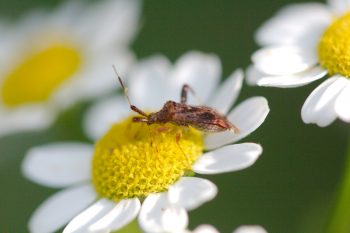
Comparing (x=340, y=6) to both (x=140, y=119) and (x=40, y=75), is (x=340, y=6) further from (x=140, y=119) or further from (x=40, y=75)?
(x=40, y=75)

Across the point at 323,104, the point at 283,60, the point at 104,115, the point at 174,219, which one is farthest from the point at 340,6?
the point at 174,219

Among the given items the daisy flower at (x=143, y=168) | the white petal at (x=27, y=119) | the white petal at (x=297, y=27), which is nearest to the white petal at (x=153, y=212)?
the daisy flower at (x=143, y=168)

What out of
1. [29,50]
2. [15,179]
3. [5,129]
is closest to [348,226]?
[5,129]

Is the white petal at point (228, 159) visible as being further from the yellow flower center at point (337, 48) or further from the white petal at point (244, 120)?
the yellow flower center at point (337, 48)

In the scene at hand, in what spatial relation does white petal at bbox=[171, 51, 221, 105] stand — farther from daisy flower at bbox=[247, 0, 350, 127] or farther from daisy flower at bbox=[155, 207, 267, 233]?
daisy flower at bbox=[155, 207, 267, 233]

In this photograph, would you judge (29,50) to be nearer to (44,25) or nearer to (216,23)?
(44,25)
